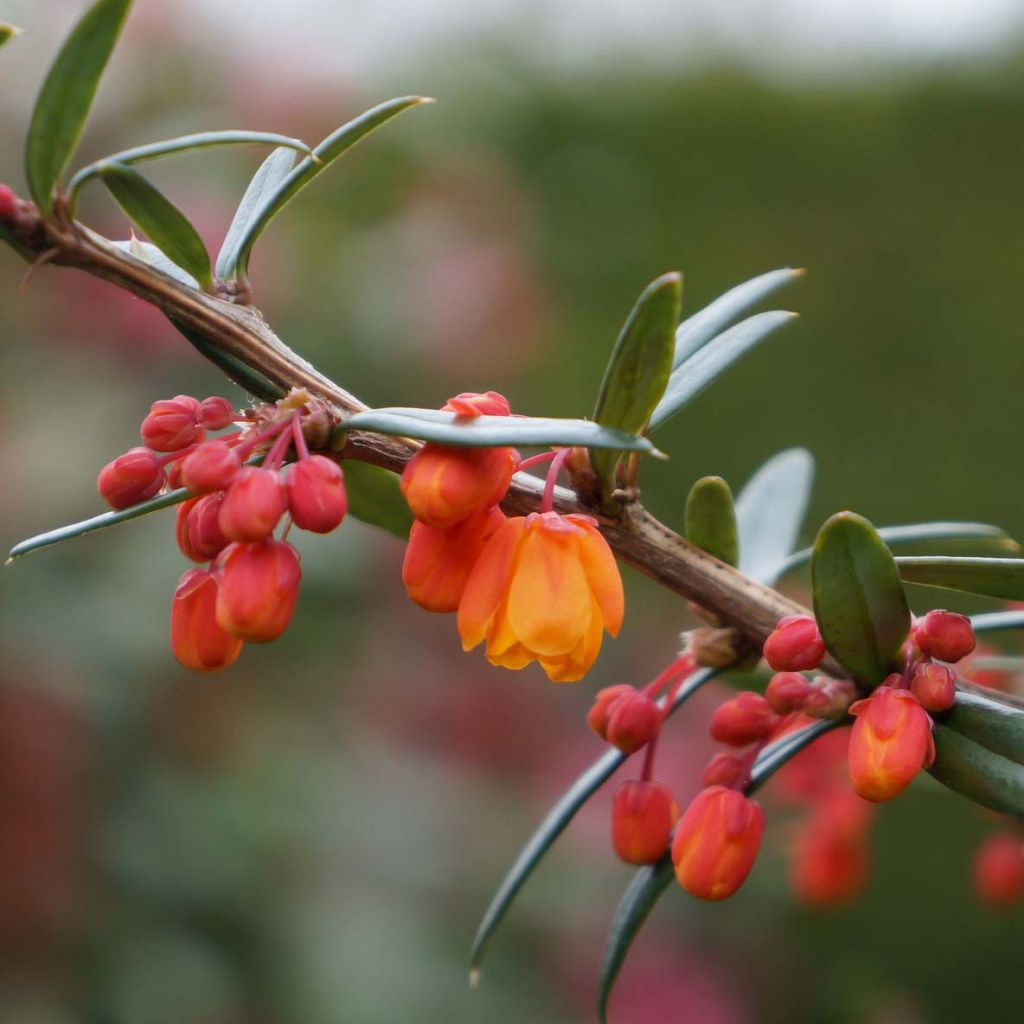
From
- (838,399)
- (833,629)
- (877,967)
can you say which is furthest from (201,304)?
(838,399)

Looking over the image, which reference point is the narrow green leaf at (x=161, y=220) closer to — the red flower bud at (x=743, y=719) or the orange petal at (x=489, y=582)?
the orange petal at (x=489, y=582)

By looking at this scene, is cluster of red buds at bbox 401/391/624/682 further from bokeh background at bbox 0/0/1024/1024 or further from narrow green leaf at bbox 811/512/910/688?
bokeh background at bbox 0/0/1024/1024

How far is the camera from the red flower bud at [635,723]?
0.71 meters

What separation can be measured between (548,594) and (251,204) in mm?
302

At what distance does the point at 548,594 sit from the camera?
2.04 feet

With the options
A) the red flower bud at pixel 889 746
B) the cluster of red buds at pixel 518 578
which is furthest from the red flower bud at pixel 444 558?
the red flower bud at pixel 889 746

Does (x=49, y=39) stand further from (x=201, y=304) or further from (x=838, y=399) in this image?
(x=838, y=399)

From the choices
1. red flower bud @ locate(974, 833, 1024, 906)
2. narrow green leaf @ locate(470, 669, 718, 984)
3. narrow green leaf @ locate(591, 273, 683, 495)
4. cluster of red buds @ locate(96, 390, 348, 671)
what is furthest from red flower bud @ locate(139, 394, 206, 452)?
red flower bud @ locate(974, 833, 1024, 906)

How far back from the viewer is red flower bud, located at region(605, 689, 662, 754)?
0.71 m

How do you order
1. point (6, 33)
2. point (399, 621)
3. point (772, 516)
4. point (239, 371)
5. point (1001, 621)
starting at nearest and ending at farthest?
→ point (6, 33) < point (239, 371) < point (1001, 621) < point (772, 516) < point (399, 621)

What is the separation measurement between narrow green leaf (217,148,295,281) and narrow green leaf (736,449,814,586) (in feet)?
1.30

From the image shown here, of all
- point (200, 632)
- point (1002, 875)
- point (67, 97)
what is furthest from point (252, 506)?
point (1002, 875)

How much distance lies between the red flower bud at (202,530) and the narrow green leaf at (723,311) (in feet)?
0.85

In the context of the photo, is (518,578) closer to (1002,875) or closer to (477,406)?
(477,406)
